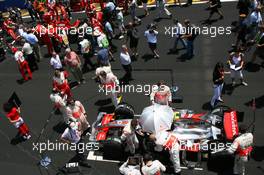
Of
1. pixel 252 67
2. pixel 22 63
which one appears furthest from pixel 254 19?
pixel 22 63

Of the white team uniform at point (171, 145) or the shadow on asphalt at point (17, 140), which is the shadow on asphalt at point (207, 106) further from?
the shadow on asphalt at point (17, 140)

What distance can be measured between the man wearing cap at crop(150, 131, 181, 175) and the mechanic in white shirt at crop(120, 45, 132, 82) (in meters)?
5.04

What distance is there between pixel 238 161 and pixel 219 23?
1038cm

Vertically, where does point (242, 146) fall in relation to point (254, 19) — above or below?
below

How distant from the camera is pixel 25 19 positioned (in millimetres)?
25828

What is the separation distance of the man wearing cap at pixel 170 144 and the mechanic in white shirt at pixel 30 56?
8.95 metres

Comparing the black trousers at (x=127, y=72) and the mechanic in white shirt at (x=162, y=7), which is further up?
the mechanic in white shirt at (x=162, y=7)

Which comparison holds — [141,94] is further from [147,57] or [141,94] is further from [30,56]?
[30,56]

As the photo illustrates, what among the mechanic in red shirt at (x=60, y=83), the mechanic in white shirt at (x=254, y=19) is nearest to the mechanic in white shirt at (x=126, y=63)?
the mechanic in red shirt at (x=60, y=83)

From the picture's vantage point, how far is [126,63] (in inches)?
607

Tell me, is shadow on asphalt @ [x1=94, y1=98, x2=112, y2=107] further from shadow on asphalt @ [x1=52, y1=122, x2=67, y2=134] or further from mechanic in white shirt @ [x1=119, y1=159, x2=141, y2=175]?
mechanic in white shirt @ [x1=119, y1=159, x2=141, y2=175]

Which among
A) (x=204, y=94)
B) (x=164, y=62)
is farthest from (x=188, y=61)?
(x=204, y=94)

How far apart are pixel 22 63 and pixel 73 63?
277 centimetres

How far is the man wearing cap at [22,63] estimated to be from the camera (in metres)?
16.9
